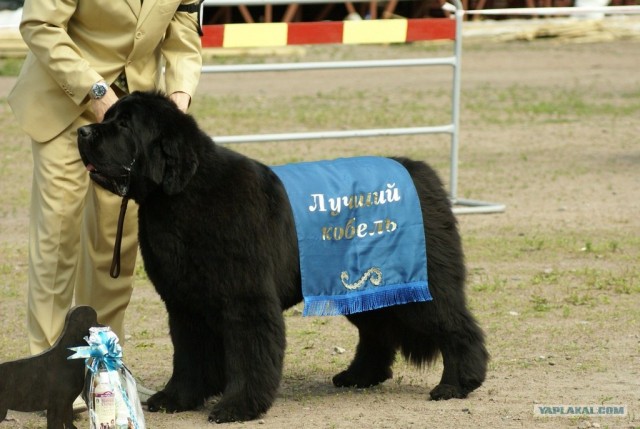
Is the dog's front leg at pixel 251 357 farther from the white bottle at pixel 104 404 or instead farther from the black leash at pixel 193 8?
the black leash at pixel 193 8

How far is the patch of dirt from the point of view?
5250mm

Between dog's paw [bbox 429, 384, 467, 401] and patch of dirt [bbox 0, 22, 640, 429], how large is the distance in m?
0.06

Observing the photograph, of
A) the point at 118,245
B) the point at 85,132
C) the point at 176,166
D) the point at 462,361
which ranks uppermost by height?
the point at 85,132

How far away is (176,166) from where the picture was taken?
478 centimetres

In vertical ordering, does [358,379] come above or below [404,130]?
below

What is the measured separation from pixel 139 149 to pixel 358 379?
1.69m

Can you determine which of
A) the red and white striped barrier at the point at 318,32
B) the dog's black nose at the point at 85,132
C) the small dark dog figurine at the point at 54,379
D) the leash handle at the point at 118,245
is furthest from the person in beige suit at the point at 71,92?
the red and white striped barrier at the point at 318,32

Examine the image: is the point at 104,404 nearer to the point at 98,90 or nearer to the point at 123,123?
the point at 123,123

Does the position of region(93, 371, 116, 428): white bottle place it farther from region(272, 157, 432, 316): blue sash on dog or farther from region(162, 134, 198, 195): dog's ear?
region(272, 157, 432, 316): blue sash on dog

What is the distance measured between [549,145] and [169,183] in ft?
30.2

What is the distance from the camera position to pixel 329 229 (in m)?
5.18

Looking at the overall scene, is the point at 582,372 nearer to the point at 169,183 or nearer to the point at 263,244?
the point at 263,244

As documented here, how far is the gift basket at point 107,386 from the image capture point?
454 cm

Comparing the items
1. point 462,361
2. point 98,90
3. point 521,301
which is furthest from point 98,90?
point 521,301
